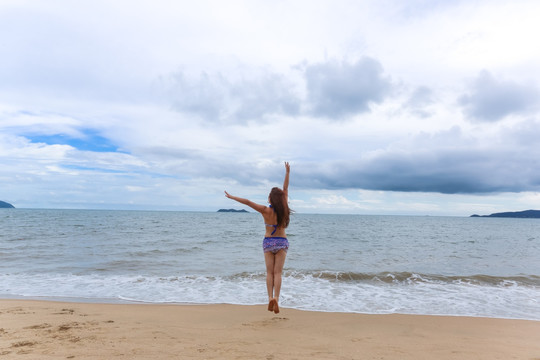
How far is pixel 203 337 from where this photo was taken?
5.46 meters

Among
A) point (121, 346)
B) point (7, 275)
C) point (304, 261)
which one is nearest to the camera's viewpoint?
point (121, 346)

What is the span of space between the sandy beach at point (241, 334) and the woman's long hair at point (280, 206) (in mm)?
1861

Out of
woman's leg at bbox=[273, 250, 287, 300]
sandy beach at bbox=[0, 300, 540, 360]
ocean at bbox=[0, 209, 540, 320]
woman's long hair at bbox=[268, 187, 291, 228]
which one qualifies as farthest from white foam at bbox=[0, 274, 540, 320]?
woman's long hair at bbox=[268, 187, 291, 228]

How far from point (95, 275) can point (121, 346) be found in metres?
8.75

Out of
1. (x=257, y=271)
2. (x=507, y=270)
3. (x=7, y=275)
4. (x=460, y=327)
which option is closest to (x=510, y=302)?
(x=460, y=327)

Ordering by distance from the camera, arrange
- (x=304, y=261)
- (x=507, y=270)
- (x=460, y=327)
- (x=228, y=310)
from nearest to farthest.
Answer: (x=460, y=327) → (x=228, y=310) → (x=507, y=270) → (x=304, y=261)

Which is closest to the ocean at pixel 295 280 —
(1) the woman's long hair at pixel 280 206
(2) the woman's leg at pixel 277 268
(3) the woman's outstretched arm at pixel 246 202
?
(2) the woman's leg at pixel 277 268

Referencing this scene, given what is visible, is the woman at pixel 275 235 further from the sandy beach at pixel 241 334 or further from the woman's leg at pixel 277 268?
the sandy beach at pixel 241 334

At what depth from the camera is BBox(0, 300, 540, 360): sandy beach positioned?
4.75 metres

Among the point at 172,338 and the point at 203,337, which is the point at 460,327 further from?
the point at 172,338

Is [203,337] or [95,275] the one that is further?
[95,275]

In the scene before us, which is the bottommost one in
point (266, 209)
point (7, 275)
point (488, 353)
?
point (7, 275)

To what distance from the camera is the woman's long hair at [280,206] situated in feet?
20.4

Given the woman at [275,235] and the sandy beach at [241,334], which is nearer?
the sandy beach at [241,334]
